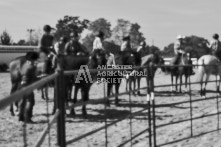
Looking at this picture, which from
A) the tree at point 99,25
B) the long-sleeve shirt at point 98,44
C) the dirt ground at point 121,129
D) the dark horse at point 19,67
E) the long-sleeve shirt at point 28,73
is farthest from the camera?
the tree at point 99,25

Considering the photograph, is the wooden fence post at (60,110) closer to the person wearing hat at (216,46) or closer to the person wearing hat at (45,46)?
the person wearing hat at (45,46)

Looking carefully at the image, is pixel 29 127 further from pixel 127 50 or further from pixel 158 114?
pixel 127 50

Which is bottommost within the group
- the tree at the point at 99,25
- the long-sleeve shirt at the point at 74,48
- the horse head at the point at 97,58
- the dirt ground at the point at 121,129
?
the dirt ground at the point at 121,129

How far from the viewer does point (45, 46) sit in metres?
11.3

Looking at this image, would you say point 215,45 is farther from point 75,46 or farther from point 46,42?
point 46,42

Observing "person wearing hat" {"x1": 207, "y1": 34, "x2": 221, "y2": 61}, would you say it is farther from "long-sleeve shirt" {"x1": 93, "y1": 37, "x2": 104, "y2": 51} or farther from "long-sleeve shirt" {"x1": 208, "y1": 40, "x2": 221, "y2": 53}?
"long-sleeve shirt" {"x1": 93, "y1": 37, "x2": 104, "y2": 51}

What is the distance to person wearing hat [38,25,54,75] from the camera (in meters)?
11.2

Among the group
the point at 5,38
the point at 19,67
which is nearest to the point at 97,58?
the point at 19,67

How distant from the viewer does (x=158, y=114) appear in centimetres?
1013

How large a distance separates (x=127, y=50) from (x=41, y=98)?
3.96 m

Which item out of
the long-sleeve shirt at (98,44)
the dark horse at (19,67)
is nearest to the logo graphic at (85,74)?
the dark horse at (19,67)

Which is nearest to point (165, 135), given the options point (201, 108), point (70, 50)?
point (201, 108)

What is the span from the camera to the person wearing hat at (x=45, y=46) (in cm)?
1122

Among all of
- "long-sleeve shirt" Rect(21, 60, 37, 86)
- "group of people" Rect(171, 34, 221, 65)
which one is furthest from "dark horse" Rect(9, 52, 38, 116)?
"group of people" Rect(171, 34, 221, 65)
